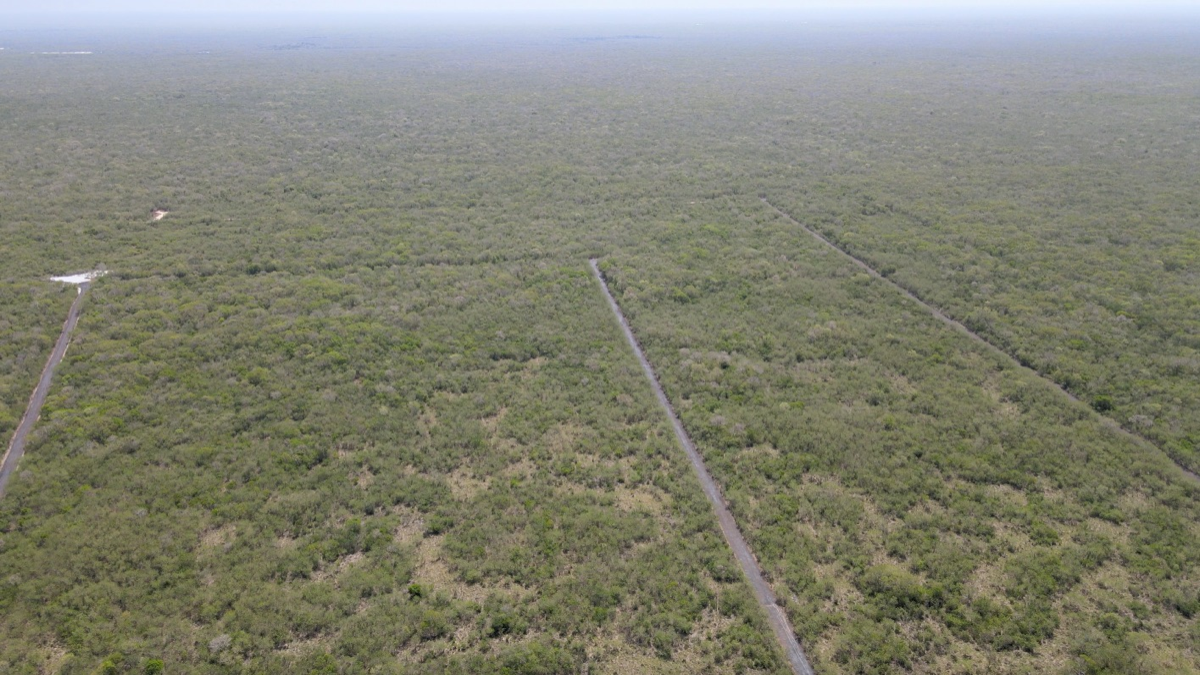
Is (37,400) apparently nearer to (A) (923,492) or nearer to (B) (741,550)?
(B) (741,550)

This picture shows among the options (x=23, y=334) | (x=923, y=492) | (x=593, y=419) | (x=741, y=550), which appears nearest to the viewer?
(x=741, y=550)

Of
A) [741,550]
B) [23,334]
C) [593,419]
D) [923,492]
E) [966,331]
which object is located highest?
[23,334]

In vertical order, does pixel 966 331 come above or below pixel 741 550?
above

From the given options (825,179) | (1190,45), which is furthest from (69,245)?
(1190,45)

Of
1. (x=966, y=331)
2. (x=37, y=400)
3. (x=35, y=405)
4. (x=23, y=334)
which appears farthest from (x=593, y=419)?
(x=23, y=334)

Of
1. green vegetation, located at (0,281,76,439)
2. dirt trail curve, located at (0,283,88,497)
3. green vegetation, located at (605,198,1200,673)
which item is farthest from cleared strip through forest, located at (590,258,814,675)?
green vegetation, located at (0,281,76,439)

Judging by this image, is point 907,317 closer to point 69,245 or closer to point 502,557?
point 502,557

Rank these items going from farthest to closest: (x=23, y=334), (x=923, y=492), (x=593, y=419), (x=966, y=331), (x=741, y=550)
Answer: (x=966, y=331)
(x=23, y=334)
(x=593, y=419)
(x=923, y=492)
(x=741, y=550)

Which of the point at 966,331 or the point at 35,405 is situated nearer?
the point at 35,405
